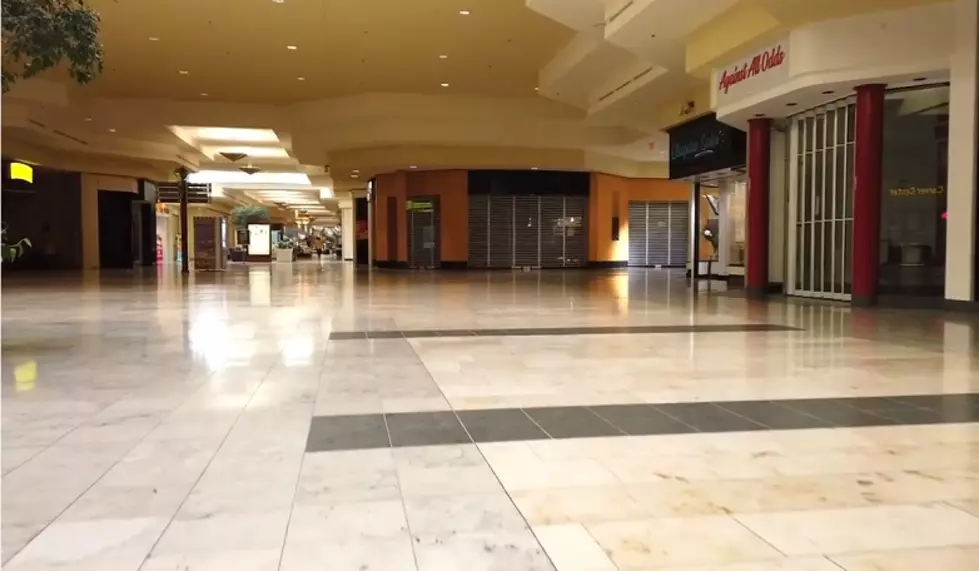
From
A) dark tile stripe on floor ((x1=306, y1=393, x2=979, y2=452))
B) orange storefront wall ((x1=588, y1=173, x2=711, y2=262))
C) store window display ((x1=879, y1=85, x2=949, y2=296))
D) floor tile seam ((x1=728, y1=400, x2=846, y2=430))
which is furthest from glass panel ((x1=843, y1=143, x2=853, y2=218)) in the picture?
orange storefront wall ((x1=588, y1=173, x2=711, y2=262))

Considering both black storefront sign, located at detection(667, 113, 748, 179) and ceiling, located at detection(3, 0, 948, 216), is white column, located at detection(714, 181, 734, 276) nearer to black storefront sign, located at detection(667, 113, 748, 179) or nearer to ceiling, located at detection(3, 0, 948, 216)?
black storefront sign, located at detection(667, 113, 748, 179)

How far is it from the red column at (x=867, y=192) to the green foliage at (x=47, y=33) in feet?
35.0

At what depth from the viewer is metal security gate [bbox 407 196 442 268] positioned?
31500 mm

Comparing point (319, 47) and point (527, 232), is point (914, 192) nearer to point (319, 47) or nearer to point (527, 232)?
point (319, 47)

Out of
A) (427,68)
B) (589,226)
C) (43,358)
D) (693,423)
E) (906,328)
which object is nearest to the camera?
(693,423)

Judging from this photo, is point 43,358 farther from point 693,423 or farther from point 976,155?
point 976,155

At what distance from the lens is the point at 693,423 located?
4121mm

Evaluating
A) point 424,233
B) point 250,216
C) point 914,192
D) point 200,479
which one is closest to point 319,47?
point 914,192

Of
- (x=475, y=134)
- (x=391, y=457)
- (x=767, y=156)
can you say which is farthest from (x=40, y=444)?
(x=475, y=134)

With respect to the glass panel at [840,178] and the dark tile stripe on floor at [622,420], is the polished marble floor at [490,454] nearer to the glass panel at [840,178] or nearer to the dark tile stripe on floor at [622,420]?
the dark tile stripe on floor at [622,420]

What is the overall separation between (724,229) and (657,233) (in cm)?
1342

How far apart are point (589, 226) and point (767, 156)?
1764cm

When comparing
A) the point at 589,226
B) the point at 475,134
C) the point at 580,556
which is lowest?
the point at 580,556

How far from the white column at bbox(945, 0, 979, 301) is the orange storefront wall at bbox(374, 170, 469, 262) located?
21.6 metres
